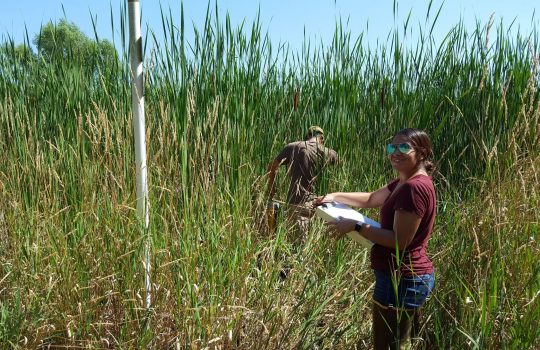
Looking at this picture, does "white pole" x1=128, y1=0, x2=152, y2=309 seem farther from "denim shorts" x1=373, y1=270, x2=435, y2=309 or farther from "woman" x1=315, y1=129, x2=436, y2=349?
"denim shorts" x1=373, y1=270, x2=435, y2=309

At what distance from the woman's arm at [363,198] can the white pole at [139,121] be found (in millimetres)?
695

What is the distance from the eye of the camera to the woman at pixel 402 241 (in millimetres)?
1770

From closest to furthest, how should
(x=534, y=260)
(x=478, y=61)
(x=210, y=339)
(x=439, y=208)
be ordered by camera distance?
(x=210, y=339) → (x=534, y=260) → (x=439, y=208) → (x=478, y=61)

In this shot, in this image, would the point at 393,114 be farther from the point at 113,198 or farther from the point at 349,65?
the point at 113,198

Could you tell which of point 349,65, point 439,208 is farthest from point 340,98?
point 439,208

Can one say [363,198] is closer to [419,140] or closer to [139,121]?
[419,140]

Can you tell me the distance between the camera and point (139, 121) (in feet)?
6.19

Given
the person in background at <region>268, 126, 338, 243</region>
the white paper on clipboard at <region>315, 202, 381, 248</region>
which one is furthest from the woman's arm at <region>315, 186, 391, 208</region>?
the person in background at <region>268, 126, 338, 243</region>

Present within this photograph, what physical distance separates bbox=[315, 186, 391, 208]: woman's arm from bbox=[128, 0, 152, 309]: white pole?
695mm

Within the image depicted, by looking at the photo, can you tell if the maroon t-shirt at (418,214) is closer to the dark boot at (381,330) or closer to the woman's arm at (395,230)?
the woman's arm at (395,230)

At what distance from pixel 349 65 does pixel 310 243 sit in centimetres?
172

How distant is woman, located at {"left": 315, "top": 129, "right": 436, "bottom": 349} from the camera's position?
1.77m

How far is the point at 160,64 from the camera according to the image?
9.20 ft

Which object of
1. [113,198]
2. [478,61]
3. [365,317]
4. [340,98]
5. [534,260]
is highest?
[478,61]
